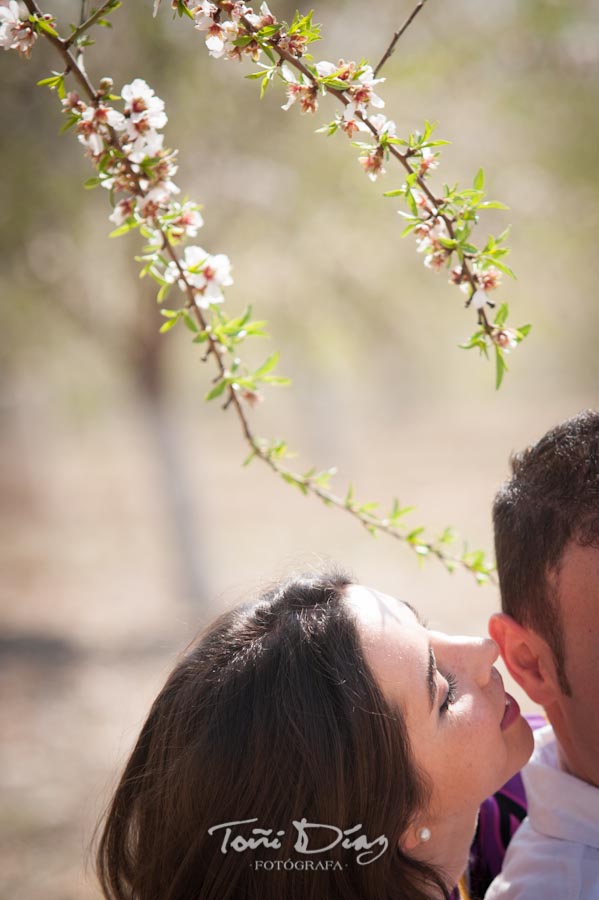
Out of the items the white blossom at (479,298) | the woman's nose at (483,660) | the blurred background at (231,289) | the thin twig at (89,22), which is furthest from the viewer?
the blurred background at (231,289)

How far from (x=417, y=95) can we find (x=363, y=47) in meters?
0.47

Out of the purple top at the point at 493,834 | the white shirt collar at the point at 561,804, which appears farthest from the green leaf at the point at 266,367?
the purple top at the point at 493,834

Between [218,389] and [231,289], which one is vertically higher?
[231,289]

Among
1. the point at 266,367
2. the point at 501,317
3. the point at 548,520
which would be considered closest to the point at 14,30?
the point at 266,367

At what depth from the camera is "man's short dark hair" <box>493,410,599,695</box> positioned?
4.66 feet

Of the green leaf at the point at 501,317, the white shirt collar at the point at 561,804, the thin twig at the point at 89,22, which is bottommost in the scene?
the white shirt collar at the point at 561,804

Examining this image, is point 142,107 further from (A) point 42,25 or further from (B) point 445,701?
(B) point 445,701

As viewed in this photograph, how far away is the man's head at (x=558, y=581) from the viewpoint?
1.38 m

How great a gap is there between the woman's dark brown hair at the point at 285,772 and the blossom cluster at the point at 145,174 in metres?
0.58

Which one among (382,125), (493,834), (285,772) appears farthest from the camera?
(493,834)

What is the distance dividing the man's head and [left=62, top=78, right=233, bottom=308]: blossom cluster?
0.67 m

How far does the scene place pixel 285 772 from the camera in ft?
4.23

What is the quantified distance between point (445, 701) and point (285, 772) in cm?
28

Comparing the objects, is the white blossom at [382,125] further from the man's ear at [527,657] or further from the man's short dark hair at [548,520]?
the man's ear at [527,657]
